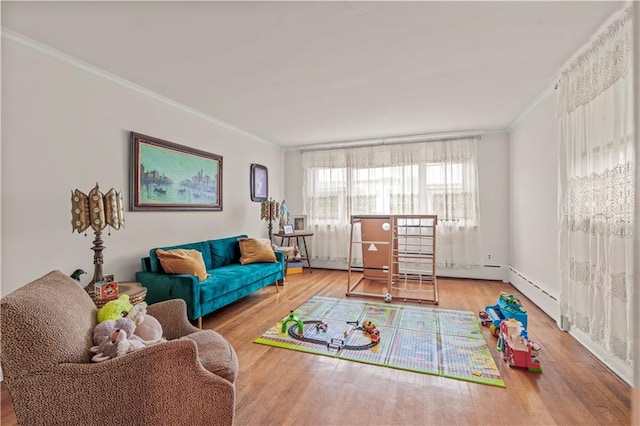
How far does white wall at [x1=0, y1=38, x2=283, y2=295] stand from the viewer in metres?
2.13

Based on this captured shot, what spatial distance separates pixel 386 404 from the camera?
1.77 meters

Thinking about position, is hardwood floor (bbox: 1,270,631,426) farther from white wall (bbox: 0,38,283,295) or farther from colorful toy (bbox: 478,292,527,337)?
white wall (bbox: 0,38,283,295)

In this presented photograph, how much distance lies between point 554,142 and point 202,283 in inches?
156

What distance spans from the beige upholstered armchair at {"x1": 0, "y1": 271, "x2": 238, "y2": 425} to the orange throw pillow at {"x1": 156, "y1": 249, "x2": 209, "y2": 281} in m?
1.54

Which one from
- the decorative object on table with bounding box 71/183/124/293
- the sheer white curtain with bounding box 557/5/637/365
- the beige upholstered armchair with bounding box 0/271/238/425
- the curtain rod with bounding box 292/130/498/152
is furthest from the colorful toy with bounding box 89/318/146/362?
the curtain rod with bounding box 292/130/498/152

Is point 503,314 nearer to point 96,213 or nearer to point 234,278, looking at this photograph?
point 234,278

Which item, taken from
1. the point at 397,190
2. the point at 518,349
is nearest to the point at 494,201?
the point at 397,190

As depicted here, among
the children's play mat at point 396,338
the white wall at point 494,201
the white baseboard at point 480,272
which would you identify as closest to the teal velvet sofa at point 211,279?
the children's play mat at point 396,338

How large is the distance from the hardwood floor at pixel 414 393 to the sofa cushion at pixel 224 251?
1448 millimetres

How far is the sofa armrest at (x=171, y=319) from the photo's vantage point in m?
1.77

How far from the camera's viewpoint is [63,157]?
2441 mm

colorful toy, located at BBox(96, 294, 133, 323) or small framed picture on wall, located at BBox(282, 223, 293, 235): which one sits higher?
small framed picture on wall, located at BBox(282, 223, 293, 235)

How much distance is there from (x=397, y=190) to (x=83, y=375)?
15.9 ft

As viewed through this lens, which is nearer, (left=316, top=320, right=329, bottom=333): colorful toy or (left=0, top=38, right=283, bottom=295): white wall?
(left=0, top=38, right=283, bottom=295): white wall
